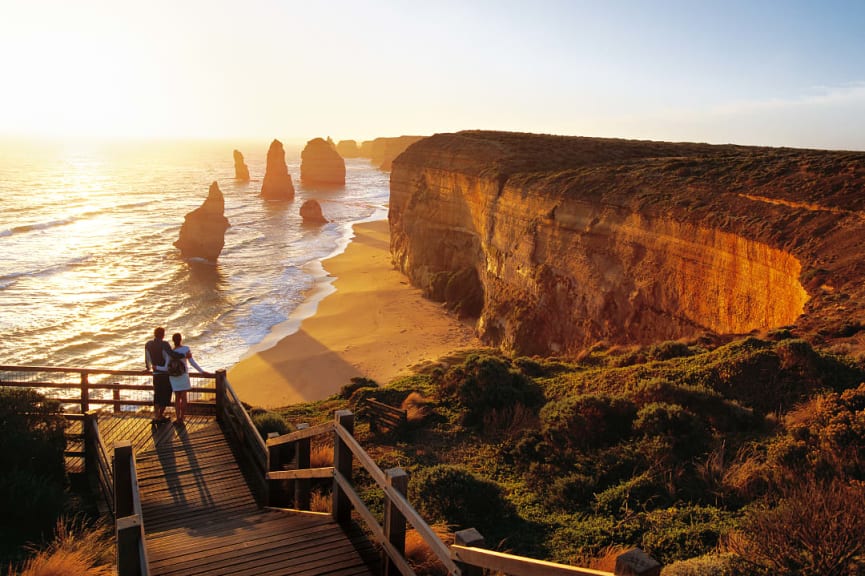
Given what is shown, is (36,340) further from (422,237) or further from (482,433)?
(482,433)

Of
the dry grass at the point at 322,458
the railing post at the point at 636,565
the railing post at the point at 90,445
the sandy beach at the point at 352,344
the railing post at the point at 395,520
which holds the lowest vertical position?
the sandy beach at the point at 352,344

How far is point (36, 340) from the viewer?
2778cm

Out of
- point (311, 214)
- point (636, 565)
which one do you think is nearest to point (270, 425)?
point (636, 565)

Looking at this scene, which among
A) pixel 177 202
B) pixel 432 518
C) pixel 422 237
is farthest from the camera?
pixel 177 202

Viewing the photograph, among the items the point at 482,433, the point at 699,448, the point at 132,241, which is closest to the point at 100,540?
the point at 482,433

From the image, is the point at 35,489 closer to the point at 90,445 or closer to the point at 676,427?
the point at 90,445

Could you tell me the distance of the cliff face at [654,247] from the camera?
1542 centimetres

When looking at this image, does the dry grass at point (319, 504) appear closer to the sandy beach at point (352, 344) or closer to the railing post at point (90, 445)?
the railing post at point (90, 445)

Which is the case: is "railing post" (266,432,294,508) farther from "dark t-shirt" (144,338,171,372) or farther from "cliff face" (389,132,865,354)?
"cliff face" (389,132,865,354)

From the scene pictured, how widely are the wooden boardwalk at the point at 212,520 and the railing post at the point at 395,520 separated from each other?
30cm

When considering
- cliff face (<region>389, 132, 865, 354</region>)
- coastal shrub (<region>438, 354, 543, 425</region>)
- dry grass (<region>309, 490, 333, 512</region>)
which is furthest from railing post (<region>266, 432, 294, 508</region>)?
cliff face (<region>389, 132, 865, 354</region>)

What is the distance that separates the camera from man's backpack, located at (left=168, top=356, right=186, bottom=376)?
395 inches

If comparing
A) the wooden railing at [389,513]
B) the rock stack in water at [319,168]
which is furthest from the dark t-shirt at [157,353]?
the rock stack in water at [319,168]

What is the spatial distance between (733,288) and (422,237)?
24042 millimetres
